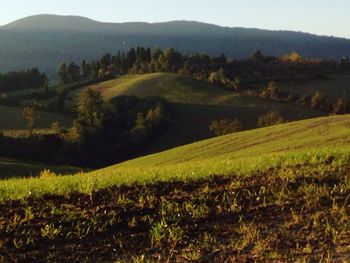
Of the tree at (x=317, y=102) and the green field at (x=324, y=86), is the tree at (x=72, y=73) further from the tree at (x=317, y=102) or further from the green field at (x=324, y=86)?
the tree at (x=317, y=102)

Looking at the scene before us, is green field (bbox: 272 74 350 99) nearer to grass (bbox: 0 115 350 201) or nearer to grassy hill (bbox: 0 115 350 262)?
grass (bbox: 0 115 350 201)

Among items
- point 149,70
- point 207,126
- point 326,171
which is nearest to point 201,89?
point 207,126

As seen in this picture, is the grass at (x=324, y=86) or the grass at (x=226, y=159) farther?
the grass at (x=324, y=86)

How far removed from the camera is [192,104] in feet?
397

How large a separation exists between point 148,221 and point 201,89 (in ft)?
410

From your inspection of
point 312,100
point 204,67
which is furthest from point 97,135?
point 204,67

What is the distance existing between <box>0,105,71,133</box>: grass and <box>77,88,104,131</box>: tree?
9.23 metres

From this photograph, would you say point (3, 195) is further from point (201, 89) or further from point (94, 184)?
point (201, 89)

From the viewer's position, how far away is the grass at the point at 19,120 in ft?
344

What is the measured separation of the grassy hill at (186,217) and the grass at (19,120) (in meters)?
93.9

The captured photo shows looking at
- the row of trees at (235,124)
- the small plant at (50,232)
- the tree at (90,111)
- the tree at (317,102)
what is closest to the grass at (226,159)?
the small plant at (50,232)

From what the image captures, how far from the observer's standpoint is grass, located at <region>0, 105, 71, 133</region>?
105m

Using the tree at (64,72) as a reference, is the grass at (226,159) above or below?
above

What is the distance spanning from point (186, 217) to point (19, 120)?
106 m
